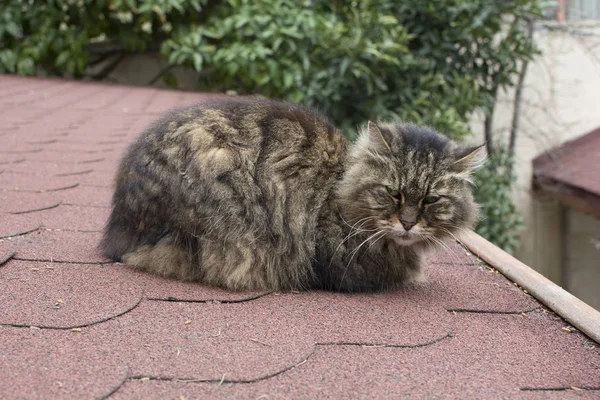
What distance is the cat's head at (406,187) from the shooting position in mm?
1949

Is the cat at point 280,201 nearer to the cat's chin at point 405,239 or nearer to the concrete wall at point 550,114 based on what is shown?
the cat's chin at point 405,239

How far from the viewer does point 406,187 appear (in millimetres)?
1947

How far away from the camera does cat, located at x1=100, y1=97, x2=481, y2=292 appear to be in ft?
6.18

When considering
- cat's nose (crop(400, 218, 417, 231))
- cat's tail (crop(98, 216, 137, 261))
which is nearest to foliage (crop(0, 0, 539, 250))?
cat's nose (crop(400, 218, 417, 231))

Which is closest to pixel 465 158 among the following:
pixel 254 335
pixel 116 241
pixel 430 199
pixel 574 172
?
pixel 430 199

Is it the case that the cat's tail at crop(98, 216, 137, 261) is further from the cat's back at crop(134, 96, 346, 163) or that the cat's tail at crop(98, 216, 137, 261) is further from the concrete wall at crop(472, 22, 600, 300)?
the concrete wall at crop(472, 22, 600, 300)

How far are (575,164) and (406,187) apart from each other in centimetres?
420

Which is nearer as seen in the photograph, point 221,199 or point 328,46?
point 221,199

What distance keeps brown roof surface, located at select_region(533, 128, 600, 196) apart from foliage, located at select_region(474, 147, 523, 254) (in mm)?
458

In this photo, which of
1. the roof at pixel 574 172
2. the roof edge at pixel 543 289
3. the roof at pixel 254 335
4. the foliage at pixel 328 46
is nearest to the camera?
the roof at pixel 254 335

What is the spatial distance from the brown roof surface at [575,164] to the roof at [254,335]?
10.6 ft

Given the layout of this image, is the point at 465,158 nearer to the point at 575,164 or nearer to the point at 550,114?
the point at 575,164

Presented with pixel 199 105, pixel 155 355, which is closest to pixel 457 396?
pixel 155 355

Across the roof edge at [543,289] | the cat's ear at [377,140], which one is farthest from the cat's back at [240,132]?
the roof edge at [543,289]
